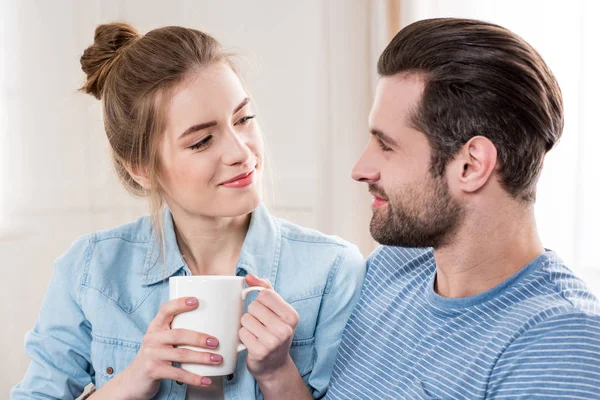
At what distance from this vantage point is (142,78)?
1407mm

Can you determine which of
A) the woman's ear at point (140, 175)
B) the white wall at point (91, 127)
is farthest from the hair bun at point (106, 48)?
the white wall at point (91, 127)

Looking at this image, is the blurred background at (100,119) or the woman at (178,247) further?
the blurred background at (100,119)

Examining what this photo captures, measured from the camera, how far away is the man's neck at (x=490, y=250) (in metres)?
1.11

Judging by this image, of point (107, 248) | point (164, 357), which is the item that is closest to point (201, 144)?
point (107, 248)

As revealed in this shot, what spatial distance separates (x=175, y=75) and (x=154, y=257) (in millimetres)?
359

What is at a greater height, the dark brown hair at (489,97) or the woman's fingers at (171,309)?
the dark brown hair at (489,97)

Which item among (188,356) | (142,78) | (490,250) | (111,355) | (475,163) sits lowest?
(111,355)

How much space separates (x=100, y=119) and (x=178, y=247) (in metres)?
1.09

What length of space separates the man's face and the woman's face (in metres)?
0.24

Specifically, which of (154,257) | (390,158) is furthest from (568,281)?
(154,257)

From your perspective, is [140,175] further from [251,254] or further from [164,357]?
[164,357]

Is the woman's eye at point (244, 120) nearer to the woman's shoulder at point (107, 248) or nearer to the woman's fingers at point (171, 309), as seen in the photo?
the woman's shoulder at point (107, 248)

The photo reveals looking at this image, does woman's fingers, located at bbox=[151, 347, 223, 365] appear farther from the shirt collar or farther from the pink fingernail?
the shirt collar

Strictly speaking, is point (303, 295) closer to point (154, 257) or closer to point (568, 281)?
point (154, 257)
